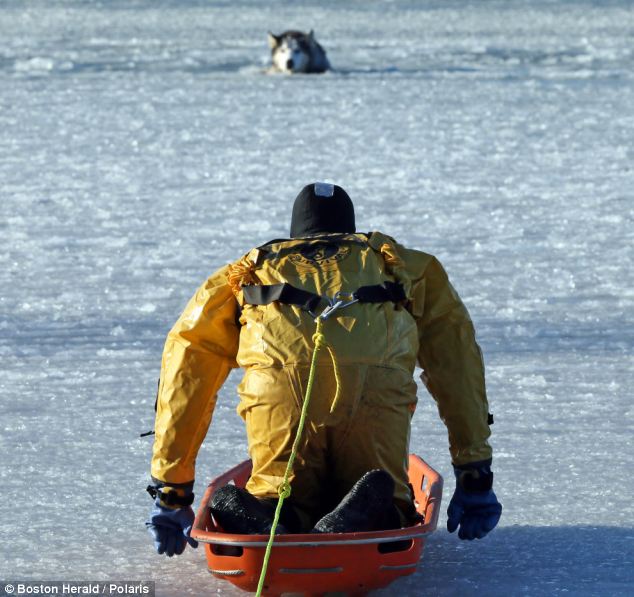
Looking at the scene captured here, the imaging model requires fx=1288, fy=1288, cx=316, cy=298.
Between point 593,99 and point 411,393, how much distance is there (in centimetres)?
744

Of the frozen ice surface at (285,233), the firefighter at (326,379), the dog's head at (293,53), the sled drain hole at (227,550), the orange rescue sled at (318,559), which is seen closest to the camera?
the orange rescue sled at (318,559)

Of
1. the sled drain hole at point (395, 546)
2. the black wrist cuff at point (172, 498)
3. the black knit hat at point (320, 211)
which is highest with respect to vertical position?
the black knit hat at point (320, 211)

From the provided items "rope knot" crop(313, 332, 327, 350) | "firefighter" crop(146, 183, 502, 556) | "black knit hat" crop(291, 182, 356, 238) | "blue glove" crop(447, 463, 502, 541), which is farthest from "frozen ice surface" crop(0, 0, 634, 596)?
"black knit hat" crop(291, 182, 356, 238)

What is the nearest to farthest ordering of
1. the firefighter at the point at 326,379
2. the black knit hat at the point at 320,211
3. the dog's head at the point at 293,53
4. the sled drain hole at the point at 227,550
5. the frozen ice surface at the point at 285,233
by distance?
the sled drain hole at the point at 227,550 → the firefighter at the point at 326,379 → the black knit hat at the point at 320,211 → the frozen ice surface at the point at 285,233 → the dog's head at the point at 293,53

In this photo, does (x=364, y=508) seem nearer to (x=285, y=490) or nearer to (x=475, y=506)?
(x=285, y=490)

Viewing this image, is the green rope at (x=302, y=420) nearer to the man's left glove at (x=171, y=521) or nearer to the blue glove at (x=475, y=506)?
the man's left glove at (x=171, y=521)

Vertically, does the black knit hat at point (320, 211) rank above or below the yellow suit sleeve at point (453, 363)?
above

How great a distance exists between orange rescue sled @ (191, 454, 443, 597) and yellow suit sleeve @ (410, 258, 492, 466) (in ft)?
0.94

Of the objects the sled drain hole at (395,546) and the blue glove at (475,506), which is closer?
the sled drain hole at (395,546)

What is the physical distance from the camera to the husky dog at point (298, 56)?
11125 mm

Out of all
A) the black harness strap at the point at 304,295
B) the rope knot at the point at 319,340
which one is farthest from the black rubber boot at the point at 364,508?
the black harness strap at the point at 304,295

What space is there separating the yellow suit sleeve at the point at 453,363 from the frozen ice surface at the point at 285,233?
0.26m

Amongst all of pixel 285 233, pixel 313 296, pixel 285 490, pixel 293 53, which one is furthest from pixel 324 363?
pixel 293 53

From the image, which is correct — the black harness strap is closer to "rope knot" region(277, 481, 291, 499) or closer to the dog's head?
"rope knot" region(277, 481, 291, 499)
